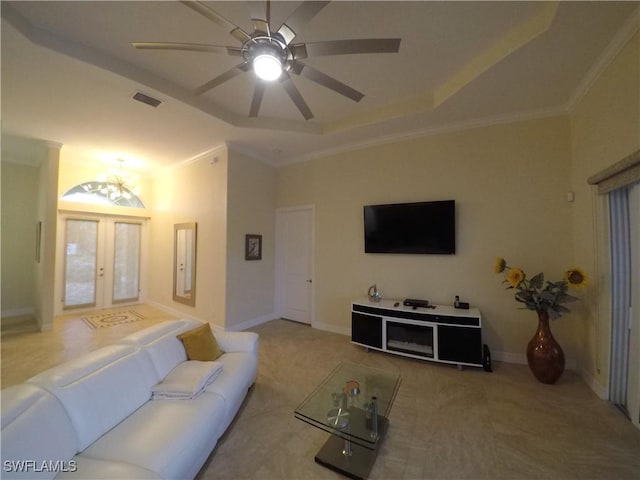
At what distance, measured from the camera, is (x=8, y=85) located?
8.85ft

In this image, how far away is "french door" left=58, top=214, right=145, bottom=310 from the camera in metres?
5.36

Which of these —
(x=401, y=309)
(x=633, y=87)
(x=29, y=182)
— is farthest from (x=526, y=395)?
(x=29, y=182)

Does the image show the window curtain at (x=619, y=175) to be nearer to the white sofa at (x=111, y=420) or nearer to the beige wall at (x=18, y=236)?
the white sofa at (x=111, y=420)

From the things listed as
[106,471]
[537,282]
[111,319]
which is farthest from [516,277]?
[111,319]

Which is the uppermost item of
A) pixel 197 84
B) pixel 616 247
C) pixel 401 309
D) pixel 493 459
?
pixel 197 84

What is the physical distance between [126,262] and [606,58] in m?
8.55

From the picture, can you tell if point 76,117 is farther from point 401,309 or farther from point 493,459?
point 493,459

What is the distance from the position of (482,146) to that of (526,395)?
298cm

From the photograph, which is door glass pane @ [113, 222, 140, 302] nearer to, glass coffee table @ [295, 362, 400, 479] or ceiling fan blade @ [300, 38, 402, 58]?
glass coffee table @ [295, 362, 400, 479]

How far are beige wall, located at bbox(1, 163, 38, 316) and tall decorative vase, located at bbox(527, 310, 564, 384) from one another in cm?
845

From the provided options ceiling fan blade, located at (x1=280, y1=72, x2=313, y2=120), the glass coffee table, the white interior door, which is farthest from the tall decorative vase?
ceiling fan blade, located at (x1=280, y1=72, x2=313, y2=120)

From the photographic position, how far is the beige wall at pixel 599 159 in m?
2.06

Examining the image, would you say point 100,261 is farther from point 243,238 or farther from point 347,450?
point 347,450

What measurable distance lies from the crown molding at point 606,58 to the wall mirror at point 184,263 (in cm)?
581
